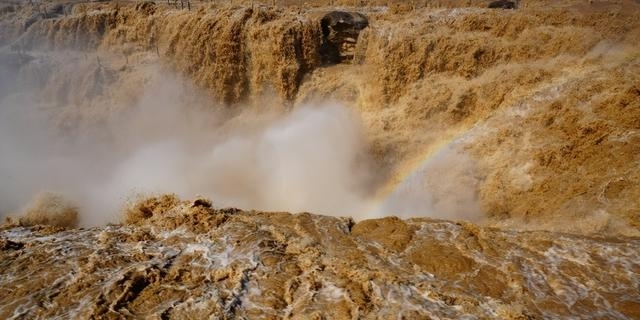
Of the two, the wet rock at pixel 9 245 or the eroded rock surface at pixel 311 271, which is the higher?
the eroded rock surface at pixel 311 271

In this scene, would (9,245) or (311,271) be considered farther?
(9,245)

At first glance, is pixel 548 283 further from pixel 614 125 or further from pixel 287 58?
pixel 287 58

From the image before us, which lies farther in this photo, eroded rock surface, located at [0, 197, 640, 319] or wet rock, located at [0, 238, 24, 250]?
wet rock, located at [0, 238, 24, 250]

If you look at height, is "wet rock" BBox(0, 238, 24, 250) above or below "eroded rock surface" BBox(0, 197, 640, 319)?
below

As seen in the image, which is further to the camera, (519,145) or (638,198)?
(519,145)

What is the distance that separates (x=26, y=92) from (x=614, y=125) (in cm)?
2471

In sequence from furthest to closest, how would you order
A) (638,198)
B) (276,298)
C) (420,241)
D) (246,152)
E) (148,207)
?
(246,152)
(148,207)
(638,198)
(420,241)
(276,298)

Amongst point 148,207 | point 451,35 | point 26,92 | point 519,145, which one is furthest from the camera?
point 26,92

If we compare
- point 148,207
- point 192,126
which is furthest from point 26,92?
point 148,207

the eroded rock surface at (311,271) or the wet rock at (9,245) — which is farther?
the wet rock at (9,245)

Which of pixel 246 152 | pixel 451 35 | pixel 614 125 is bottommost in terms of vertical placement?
pixel 246 152

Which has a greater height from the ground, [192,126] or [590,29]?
[590,29]

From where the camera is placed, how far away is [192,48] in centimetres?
1842

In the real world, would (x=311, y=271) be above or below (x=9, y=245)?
above
